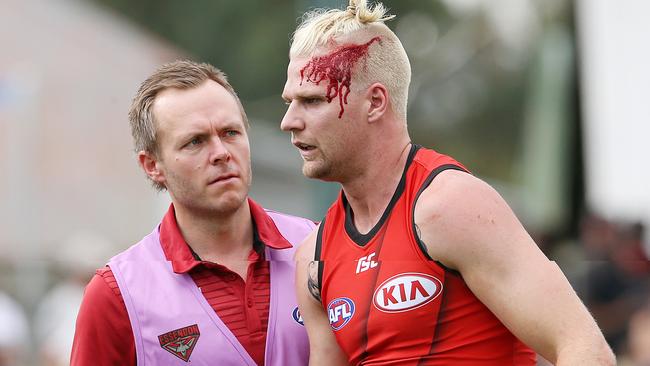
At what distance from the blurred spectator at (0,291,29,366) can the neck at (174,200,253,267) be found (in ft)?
20.9

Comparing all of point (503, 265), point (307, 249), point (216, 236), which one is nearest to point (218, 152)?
point (216, 236)

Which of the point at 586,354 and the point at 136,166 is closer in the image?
the point at 586,354

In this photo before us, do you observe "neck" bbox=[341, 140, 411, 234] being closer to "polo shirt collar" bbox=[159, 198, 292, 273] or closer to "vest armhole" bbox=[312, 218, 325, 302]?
"vest armhole" bbox=[312, 218, 325, 302]

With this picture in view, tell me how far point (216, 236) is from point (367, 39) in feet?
3.66

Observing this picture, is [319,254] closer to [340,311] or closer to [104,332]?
[340,311]

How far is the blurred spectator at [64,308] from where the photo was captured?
11.1 meters

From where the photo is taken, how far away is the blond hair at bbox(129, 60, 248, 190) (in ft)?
17.8

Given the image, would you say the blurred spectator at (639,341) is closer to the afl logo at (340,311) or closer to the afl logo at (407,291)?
the afl logo at (340,311)

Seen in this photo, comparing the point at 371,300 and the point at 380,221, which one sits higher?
the point at 380,221

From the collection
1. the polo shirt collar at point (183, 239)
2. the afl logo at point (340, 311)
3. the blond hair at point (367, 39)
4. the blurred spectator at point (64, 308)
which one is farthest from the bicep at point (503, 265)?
the blurred spectator at point (64, 308)

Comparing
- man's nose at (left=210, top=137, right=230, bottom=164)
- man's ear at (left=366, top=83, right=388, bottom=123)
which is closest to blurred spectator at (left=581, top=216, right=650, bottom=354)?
man's nose at (left=210, top=137, right=230, bottom=164)

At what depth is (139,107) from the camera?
5.49 metres

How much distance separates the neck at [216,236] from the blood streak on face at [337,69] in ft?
2.53

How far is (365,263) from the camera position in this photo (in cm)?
471
